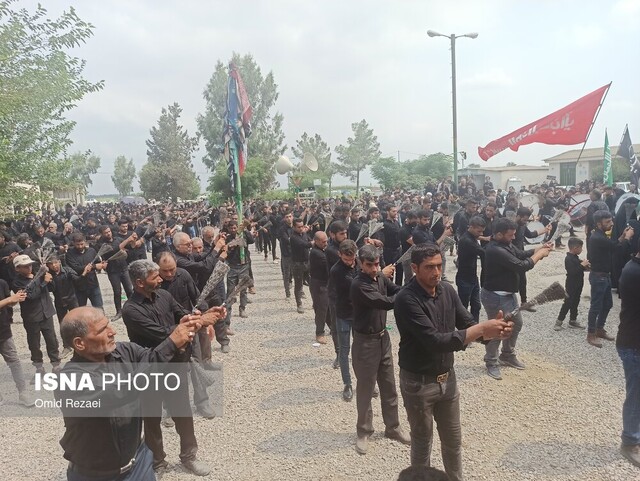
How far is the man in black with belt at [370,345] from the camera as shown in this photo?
13.5 feet

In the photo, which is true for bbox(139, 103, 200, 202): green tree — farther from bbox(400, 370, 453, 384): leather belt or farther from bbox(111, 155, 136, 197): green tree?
bbox(400, 370, 453, 384): leather belt

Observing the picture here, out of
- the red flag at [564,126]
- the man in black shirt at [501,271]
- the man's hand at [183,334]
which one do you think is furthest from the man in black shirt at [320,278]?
the red flag at [564,126]

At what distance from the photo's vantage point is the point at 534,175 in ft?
171

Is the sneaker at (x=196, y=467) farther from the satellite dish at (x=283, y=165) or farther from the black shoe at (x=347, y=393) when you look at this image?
the satellite dish at (x=283, y=165)

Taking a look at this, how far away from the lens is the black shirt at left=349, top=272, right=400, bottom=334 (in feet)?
13.3

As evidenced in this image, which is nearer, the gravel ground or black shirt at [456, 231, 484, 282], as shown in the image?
the gravel ground

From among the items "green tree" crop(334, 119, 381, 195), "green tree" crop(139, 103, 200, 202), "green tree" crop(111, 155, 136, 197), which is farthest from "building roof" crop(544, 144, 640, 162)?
"green tree" crop(111, 155, 136, 197)

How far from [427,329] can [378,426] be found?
2199 millimetres

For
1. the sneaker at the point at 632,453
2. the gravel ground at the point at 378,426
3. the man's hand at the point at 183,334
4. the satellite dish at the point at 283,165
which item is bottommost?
the gravel ground at the point at 378,426

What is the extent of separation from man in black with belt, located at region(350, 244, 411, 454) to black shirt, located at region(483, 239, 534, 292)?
186 centimetres

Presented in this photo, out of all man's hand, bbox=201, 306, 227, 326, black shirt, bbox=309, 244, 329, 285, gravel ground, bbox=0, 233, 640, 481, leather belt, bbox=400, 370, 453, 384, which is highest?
man's hand, bbox=201, 306, 227, 326

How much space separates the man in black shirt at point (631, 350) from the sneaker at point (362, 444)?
2318mm

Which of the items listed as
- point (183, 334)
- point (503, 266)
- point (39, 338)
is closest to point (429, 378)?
point (183, 334)

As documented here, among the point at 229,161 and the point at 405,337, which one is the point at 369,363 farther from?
the point at 229,161
